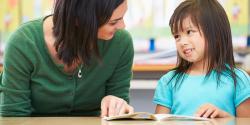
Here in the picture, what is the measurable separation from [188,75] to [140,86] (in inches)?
32.1

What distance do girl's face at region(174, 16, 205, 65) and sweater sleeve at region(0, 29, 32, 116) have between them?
461 millimetres

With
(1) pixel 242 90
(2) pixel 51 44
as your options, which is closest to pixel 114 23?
(2) pixel 51 44

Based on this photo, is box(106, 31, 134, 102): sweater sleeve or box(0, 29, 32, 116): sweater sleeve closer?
box(0, 29, 32, 116): sweater sleeve

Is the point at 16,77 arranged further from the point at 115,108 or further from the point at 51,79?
the point at 115,108

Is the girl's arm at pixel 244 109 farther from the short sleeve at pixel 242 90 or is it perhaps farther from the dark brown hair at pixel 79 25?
the dark brown hair at pixel 79 25

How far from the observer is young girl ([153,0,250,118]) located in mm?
1294

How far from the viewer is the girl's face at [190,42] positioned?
4.35 feet

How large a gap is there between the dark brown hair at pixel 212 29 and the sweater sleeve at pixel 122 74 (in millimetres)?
157

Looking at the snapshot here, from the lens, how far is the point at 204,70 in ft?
4.51

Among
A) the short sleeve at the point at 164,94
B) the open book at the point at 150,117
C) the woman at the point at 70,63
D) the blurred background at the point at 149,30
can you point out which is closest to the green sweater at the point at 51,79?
the woman at the point at 70,63

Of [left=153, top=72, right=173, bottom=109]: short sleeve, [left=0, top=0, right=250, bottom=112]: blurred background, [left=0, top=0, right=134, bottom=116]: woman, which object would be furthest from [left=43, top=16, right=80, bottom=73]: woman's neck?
[left=0, top=0, right=250, bottom=112]: blurred background

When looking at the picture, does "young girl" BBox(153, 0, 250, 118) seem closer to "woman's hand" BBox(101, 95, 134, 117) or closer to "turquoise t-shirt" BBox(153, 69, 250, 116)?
"turquoise t-shirt" BBox(153, 69, 250, 116)

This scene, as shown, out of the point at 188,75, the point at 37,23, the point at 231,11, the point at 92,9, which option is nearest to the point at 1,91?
the point at 37,23

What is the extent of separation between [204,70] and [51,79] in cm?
47
